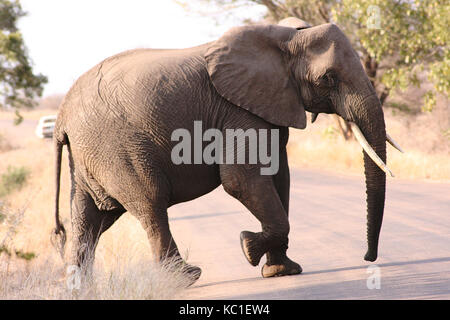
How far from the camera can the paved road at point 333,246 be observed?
6062mm

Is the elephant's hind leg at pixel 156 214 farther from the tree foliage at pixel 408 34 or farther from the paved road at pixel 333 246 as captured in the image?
the tree foliage at pixel 408 34

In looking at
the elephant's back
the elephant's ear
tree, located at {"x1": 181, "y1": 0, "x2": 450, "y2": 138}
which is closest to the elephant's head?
the elephant's ear

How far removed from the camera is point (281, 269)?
6.72 meters

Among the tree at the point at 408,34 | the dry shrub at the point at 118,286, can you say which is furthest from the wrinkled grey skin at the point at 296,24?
the tree at the point at 408,34

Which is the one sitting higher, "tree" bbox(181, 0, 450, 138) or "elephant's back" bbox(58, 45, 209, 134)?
"elephant's back" bbox(58, 45, 209, 134)

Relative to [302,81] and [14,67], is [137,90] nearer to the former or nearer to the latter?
[302,81]

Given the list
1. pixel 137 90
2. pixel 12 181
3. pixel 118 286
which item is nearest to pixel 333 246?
pixel 137 90

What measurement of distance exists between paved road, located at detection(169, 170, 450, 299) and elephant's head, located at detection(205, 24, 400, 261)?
562mm

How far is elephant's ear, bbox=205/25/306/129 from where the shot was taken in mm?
6145

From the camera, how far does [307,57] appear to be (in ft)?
20.6

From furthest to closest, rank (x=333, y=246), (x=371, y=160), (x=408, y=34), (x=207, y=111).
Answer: (x=408, y=34)
(x=333, y=246)
(x=371, y=160)
(x=207, y=111)

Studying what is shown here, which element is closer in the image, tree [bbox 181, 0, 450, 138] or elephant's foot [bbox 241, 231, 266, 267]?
elephant's foot [bbox 241, 231, 266, 267]

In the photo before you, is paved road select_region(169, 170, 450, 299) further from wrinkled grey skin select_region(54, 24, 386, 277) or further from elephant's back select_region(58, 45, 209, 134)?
elephant's back select_region(58, 45, 209, 134)

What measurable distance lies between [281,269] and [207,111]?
66.0 inches
